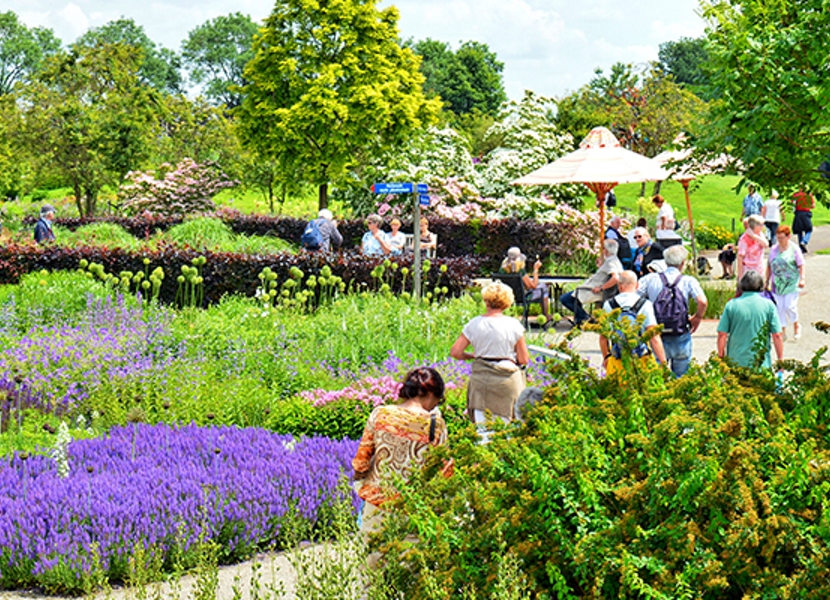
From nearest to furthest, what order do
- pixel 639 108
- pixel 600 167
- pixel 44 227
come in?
pixel 600 167 → pixel 44 227 → pixel 639 108

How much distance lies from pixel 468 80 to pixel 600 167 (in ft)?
207

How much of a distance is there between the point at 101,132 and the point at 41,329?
23.7 metres

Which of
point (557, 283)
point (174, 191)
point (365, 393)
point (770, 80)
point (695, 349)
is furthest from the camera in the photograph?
point (174, 191)

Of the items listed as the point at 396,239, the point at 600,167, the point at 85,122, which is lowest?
the point at 396,239

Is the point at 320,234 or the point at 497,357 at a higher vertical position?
the point at 320,234

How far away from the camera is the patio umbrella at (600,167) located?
16.5m

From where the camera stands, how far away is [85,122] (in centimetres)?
3288

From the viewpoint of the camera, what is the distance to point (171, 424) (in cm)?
798

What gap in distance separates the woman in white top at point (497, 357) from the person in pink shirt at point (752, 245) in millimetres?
6714

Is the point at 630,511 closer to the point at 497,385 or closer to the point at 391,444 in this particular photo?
the point at 391,444

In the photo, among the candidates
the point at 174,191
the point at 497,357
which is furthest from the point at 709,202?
the point at 497,357

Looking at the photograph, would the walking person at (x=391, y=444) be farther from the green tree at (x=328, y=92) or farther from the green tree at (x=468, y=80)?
the green tree at (x=468, y=80)

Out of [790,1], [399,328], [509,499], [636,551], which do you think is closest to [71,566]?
[509,499]

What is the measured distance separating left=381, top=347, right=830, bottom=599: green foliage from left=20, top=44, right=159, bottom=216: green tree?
31341 millimetres
